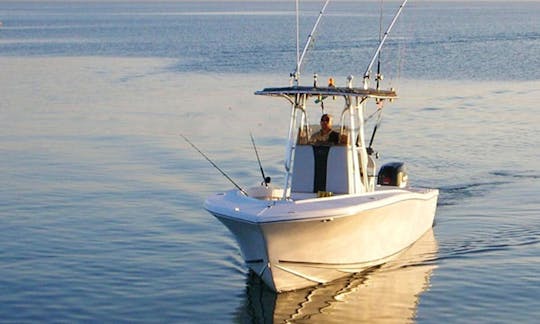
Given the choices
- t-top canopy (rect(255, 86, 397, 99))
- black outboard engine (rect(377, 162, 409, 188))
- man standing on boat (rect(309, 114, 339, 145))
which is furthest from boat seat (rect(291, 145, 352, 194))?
black outboard engine (rect(377, 162, 409, 188))

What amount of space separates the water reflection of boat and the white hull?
0.21 meters

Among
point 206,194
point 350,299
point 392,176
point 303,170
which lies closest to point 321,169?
point 303,170

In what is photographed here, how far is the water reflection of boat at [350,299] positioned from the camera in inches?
722

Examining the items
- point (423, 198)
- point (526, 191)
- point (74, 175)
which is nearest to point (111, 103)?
point (74, 175)

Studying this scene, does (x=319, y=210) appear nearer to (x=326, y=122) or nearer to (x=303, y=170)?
(x=303, y=170)

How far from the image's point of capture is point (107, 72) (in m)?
58.2

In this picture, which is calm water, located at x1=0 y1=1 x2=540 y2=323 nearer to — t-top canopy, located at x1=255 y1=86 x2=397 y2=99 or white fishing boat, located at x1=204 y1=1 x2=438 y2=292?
white fishing boat, located at x1=204 y1=1 x2=438 y2=292

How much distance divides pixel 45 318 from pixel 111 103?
1050 inches

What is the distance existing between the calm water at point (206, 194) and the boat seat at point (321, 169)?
1662 millimetres

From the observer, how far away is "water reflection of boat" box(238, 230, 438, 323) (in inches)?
722

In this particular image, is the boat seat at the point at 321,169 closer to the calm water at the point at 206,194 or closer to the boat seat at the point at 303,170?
the boat seat at the point at 303,170

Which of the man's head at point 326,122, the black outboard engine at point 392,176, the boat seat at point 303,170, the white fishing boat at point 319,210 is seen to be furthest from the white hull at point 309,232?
the black outboard engine at point 392,176

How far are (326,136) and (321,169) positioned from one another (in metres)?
0.59

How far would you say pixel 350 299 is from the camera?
19156mm
